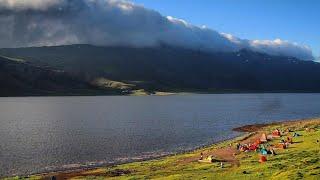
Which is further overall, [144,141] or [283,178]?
[144,141]

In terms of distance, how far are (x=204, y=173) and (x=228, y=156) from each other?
70.6 ft

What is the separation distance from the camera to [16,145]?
110 m

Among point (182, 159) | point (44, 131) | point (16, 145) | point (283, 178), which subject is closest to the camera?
point (283, 178)

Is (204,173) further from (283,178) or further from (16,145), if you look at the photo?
(16,145)

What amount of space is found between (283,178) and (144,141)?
73.4 metres

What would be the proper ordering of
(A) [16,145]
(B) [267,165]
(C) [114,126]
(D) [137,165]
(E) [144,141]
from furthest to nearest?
(C) [114,126] → (E) [144,141] → (A) [16,145] → (D) [137,165] → (B) [267,165]

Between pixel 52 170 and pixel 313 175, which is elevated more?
pixel 313 175

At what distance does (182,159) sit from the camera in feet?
271

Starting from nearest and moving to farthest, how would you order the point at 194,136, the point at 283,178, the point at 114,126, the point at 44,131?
the point at 283,178 → the point at 194,136 → the point at 44,131 → the point at 114,126

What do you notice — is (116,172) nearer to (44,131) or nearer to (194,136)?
(194,136)

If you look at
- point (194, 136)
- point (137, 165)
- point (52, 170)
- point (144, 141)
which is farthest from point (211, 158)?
point (194, 136)

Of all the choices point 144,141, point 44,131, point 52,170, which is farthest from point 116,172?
point 44,131

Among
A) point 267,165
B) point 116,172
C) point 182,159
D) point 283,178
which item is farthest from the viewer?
point 182,159

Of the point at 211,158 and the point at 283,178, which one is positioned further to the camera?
the point at 211,158
